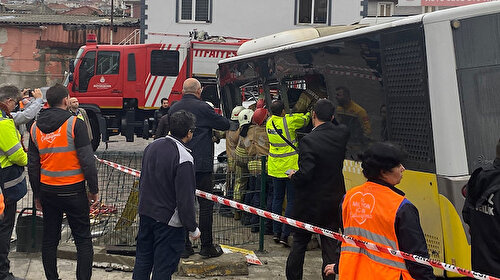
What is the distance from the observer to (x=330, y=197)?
253 inches

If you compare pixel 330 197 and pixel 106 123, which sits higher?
pixel 106 123

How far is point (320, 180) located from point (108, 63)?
14.3 meters

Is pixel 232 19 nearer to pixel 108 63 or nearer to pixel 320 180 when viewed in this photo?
pixel 108 63

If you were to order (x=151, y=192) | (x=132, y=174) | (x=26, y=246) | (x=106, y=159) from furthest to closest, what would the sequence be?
(x=106, y=159) < (x=132, y=174) < (x=26, y=246) < (x=151, y=192)

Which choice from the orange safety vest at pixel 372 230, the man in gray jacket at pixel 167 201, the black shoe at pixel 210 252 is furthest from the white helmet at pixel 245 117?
the orange safety vest at pixel 372 230

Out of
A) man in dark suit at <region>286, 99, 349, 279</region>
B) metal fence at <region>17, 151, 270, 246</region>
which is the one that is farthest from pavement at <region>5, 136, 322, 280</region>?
man in dark suit at <region>286, 99, 349, 279</region>

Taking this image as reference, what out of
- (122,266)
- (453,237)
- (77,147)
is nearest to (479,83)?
(453,237)

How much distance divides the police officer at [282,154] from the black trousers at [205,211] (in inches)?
49.5

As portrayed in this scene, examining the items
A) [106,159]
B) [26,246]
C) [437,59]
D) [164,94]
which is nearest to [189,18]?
[164,94]

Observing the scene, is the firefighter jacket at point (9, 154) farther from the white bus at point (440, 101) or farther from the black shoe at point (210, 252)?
the white bus at point (440, 101)

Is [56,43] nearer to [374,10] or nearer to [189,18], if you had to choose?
[189,18]

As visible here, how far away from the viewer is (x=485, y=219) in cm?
460

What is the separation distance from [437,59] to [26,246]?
5.06m

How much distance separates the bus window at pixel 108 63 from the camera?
19.6m
